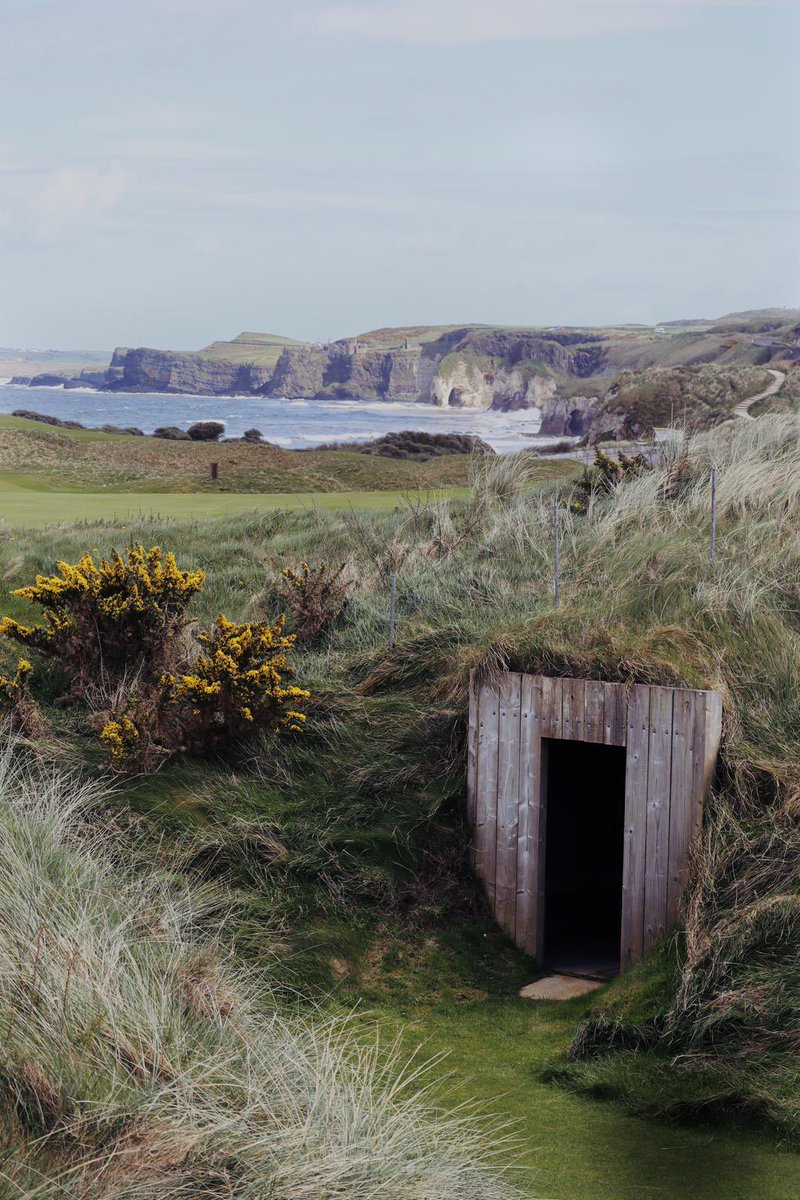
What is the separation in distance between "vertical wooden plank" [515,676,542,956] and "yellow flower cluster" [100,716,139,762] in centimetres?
278

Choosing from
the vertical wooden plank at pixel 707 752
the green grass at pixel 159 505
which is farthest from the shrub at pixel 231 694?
the green grass at pixel 159 505

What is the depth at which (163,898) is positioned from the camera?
723cm

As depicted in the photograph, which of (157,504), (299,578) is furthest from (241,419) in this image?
(299,578)

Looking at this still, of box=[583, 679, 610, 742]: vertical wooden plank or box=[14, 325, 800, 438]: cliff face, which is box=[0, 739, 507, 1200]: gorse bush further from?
box=[14, 325, 800, 438]: cliff face

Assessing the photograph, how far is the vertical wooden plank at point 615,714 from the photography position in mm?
8688

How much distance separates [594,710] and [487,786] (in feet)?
3.31

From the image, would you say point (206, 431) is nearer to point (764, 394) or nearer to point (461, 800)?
point (764, 394)

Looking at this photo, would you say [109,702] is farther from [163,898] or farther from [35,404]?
[35,404]

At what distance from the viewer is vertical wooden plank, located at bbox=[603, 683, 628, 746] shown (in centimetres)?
869

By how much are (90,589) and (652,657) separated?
4632 mm

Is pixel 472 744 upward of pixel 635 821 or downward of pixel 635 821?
upward

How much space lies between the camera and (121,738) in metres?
9.29

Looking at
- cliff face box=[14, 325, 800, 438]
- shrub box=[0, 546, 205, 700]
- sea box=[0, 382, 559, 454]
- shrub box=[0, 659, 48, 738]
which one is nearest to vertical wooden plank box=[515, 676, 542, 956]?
shrub box=[0, 546, 205, 700]

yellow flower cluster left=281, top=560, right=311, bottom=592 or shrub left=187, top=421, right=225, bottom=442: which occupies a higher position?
shrub left=187, top=421, right=225, bottom=442
